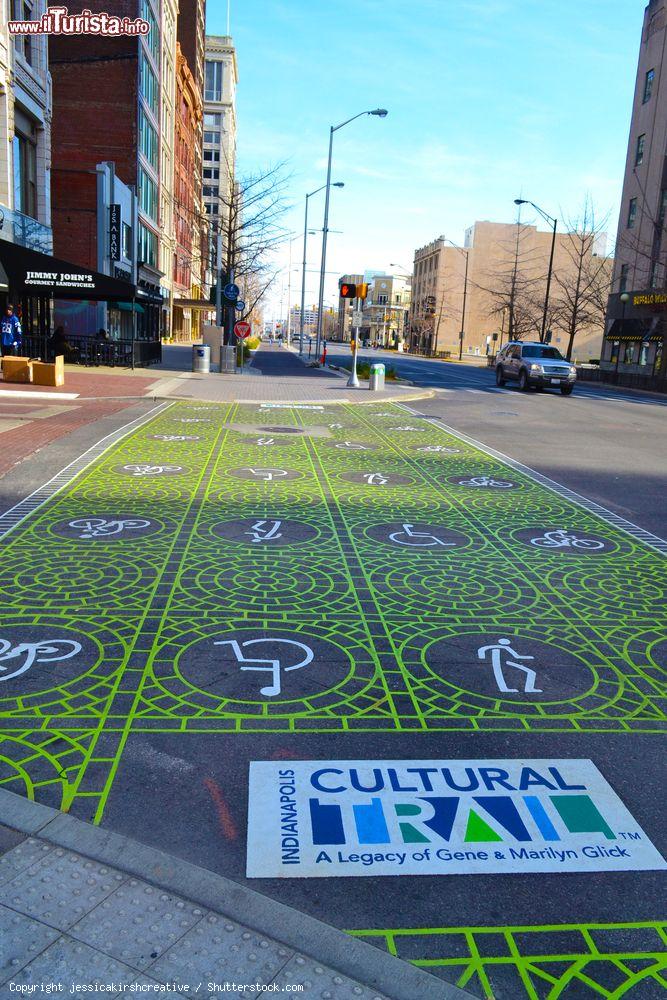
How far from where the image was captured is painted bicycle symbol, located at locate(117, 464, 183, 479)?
11260 millimetres

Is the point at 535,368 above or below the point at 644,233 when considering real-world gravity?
below

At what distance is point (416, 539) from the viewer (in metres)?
8.49

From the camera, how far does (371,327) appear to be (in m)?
193

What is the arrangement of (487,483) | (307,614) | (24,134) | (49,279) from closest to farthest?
(307,614), (487,483), (49,279), (24,134)

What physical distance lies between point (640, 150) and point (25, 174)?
134 ft

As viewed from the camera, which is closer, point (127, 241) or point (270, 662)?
point (270, 662)

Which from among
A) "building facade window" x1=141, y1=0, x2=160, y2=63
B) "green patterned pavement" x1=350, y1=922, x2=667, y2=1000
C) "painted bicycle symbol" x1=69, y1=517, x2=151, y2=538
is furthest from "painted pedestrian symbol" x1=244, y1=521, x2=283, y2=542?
"building facade window" x1=141, y1=0, x2=160, y2=63

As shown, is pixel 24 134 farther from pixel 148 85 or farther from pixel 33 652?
pixel 33 652

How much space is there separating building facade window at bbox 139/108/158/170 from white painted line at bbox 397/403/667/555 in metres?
42.6

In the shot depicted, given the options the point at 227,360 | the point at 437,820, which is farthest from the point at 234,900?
the point at 227,360

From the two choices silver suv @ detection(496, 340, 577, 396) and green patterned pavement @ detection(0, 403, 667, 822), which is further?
silver suv @ detection(496, 340, 577, 396)

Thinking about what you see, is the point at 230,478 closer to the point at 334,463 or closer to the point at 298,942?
the point at 334,463

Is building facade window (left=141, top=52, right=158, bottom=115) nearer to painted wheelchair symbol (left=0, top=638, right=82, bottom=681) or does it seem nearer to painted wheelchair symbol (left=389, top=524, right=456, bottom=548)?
painted wheelchair symbol (left=389, top=524, right=456, bottom=548)

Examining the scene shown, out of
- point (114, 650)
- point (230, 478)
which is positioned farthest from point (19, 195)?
point (114, 650)
